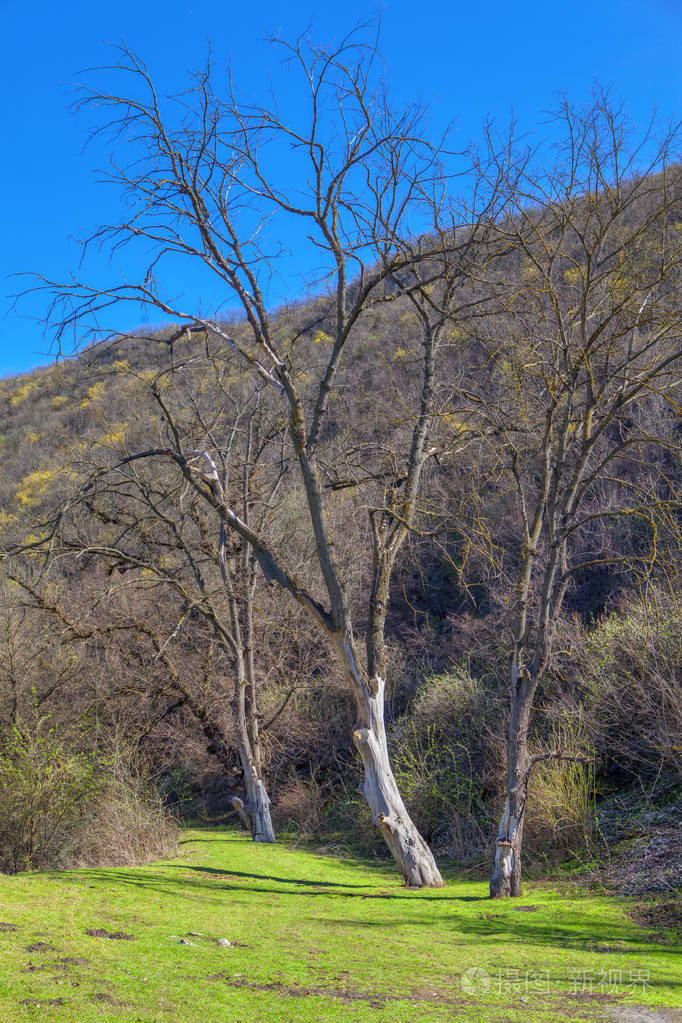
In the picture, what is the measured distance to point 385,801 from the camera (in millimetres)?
8320

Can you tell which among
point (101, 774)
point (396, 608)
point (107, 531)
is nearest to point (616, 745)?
point (101, 774)

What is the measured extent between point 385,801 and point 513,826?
1450mm

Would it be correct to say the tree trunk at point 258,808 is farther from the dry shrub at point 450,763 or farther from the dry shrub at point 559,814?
the dry shrub at point 559,814

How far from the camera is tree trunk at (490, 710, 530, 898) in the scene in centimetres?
750

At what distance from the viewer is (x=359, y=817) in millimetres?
13852

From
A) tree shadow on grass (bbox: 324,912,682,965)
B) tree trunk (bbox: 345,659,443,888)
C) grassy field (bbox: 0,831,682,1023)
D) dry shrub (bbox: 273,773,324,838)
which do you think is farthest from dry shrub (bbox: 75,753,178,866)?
dry shrub (bbox: 273,773,324,838)

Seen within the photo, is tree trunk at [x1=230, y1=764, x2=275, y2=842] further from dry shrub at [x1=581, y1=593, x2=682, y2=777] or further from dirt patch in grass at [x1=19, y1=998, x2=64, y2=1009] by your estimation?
dirt patch in grass at [x1=19, y1=998, x2=64, y2=1009]

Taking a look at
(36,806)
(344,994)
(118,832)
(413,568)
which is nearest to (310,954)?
(344,994)

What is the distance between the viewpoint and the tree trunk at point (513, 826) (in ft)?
24.6

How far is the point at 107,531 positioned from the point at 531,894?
18457 millimetres

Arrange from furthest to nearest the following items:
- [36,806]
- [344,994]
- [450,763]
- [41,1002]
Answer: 1. [450,763]
2. [36,806]
3. [344,994]
4. [41,1002]

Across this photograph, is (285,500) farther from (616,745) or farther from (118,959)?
(118,959)

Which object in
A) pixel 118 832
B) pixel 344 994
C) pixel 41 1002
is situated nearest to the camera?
pixel 41 1002

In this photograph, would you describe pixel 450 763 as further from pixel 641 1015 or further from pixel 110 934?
pixel 641 1015
